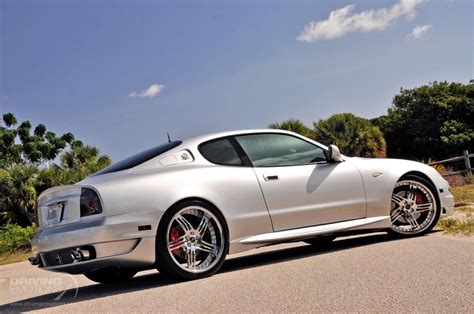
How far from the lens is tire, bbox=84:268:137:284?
5746 mm

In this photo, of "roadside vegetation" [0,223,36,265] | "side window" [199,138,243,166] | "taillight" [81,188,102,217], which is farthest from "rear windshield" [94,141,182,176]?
"roadside vegetation" [0,223,36,265]

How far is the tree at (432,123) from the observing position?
44906 millimetres

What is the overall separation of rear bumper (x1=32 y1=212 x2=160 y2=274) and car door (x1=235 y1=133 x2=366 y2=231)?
126cm

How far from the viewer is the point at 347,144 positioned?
30.8 metres

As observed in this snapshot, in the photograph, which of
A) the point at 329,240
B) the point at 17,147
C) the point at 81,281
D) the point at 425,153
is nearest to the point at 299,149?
the point at 329,240

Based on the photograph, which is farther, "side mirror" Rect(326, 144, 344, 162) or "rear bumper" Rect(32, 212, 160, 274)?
"side mirror" Rect(326, 144, 344, 162)

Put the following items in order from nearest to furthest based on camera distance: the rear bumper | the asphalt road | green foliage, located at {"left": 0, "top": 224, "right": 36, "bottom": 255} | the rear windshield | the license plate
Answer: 1. the asphalt road
2. the rear bumper
3. the license plate
4. the rear windshield
5. green foliage, located at {"left": 0, "top": 224, "right": 36, "bottom": 255}

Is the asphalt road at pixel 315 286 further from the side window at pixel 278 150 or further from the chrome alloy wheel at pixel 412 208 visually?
the side window at pixel 278 150

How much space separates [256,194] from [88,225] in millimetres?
1590

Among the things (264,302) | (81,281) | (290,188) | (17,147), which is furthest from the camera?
(17,147)

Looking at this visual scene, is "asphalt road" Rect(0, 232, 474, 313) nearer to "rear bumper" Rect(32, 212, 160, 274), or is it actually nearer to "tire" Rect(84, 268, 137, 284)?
"tire" Rect(84, 268, 137, 284)

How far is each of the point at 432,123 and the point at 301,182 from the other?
44342mm

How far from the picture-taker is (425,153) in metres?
47.7

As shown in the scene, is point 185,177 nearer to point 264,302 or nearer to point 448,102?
point 264,302
